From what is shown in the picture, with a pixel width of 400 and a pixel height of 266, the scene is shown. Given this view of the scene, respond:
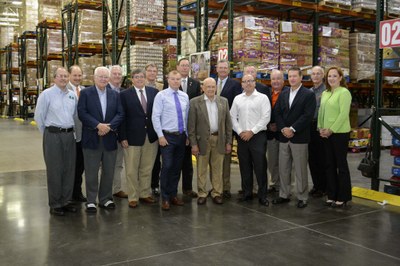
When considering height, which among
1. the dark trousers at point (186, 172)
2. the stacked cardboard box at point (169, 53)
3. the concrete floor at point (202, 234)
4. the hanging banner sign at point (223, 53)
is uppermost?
the stacked cardboard box at point (169, 53)

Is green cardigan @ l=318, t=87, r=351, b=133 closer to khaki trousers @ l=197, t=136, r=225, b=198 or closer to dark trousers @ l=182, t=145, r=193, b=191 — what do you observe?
khaki trousers @ l=197, t=136, r=225, b=198

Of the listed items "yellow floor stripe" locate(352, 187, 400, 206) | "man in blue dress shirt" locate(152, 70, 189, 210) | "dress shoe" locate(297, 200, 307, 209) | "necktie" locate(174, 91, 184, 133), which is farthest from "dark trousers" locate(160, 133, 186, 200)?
"yellow floor stripe" locate(352, 187, 400, 206)

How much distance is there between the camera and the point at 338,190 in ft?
18.3

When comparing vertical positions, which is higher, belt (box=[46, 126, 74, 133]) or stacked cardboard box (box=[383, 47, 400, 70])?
stacked cardboard box (box=[383, 47, 400, 70])

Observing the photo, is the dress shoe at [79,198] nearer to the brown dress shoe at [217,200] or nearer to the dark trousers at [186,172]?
the dark trousers at [186,172]

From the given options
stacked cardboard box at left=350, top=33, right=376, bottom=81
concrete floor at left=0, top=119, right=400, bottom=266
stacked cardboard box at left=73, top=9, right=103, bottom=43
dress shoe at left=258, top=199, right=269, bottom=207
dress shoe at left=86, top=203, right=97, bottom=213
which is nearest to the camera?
concrete floor at left=0, top=119, right=400, bottom=266

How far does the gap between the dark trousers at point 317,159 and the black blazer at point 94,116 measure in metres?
2.74

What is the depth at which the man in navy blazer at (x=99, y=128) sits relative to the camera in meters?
5.17

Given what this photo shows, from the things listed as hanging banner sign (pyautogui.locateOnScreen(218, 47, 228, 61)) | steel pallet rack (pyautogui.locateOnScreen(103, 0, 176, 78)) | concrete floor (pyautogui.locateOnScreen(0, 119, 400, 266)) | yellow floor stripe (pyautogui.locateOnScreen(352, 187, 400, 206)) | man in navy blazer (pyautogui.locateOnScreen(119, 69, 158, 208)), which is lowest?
concrete floor (pyautogui.locateOnScreen(0, 119, 400, 266))

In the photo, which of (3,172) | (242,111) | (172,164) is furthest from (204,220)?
(3,172)

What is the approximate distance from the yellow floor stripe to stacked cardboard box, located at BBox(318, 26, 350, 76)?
12.3ft

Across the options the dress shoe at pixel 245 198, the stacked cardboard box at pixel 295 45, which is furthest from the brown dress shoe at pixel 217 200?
the stacked cardboard box at pixel 295 45

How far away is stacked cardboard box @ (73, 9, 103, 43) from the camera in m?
13.1

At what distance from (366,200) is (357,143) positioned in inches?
188
